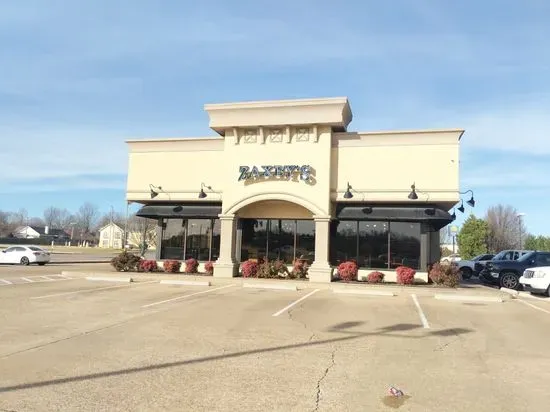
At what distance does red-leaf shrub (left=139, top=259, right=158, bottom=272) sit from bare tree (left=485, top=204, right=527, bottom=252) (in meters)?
41.2

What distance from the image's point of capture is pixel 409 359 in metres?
7.95

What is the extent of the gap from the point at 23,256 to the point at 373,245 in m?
A: 24.2

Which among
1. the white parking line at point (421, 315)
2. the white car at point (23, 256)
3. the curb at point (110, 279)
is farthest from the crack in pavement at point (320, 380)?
the white car at point (23, 256)

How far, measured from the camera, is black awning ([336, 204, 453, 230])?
21.4m

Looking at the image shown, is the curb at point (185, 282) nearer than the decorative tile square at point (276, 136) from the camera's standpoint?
Yes

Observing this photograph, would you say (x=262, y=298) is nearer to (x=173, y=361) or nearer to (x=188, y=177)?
(x=173, y=361)

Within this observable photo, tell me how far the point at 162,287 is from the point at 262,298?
15.6 feet

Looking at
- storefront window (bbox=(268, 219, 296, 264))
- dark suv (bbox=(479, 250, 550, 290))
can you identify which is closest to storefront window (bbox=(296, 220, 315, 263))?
storefront window (bbox=(268, 219, 296, 264))

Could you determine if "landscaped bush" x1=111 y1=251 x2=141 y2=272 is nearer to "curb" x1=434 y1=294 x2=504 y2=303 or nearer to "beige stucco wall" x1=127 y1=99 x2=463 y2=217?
"beige stucco wall" x1=127 y1=99 x2=463 y2=217

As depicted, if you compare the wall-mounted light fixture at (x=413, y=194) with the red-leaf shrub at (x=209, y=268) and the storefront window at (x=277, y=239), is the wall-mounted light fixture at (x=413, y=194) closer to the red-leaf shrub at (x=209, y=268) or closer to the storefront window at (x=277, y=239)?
the storefront window at (x=277, y=239)

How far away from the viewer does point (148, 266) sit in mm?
24047

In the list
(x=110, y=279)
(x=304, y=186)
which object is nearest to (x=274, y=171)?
(x=304, y=186)

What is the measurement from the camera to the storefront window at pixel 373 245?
897 inches

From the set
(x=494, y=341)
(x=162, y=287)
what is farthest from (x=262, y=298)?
(x=494, y=341)
